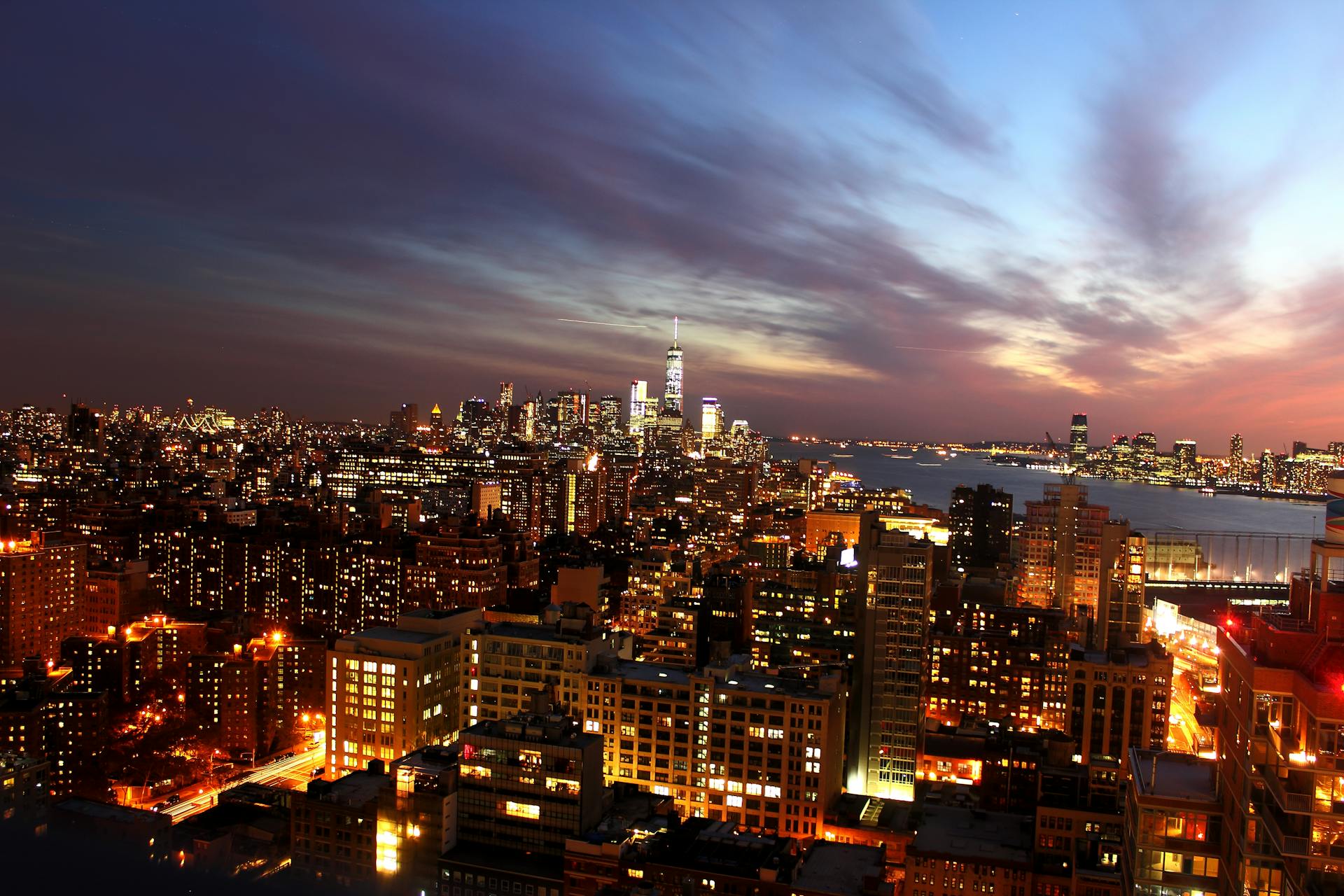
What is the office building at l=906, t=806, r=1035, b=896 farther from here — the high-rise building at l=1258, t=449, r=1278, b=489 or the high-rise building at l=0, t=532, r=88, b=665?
the high-rise building at l=1258, t=449, r=1278, b=489

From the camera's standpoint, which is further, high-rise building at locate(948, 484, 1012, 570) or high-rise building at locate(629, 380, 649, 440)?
high-rise building at locate(629, 380, 649, 440)

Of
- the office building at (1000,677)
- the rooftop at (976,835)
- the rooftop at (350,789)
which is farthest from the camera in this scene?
the office building at (1000,677)

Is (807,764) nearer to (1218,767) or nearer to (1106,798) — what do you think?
(1106,798)

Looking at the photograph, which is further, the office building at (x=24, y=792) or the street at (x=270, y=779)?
the street at (x=270, y=779)

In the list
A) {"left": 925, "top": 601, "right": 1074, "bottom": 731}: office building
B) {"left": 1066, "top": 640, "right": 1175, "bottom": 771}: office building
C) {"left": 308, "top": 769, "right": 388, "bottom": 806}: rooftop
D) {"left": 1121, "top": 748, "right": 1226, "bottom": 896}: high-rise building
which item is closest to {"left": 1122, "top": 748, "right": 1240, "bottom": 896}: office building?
{"left": 1121, "top": 748, "right": 1226, "bottom": 896}: high-rise building

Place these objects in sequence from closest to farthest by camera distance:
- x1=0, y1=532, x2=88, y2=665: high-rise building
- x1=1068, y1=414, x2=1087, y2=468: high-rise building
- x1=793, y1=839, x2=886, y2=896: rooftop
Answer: x1=793, y1=839, x2=886, y2=896: rooftop → x1=0, y1=532, x2=88, y2=665: high-rise building → x1=1068, y1=414, x2=1087, y2=468: high-rise building

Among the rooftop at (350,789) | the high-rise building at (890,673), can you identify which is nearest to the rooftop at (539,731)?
the rooftop at (350,789)

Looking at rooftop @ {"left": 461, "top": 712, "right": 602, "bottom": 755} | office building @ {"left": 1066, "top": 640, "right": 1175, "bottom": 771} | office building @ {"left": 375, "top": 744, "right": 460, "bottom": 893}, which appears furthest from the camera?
office building @ {"left": 1066, "top": 640, "right": 1175, "bottom": 771}

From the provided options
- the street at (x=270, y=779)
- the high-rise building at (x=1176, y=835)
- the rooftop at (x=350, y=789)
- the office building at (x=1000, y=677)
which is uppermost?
the high-rise building at (x=1176, y=835)

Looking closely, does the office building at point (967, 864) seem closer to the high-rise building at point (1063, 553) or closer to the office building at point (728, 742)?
the office building at point (728, 742)
